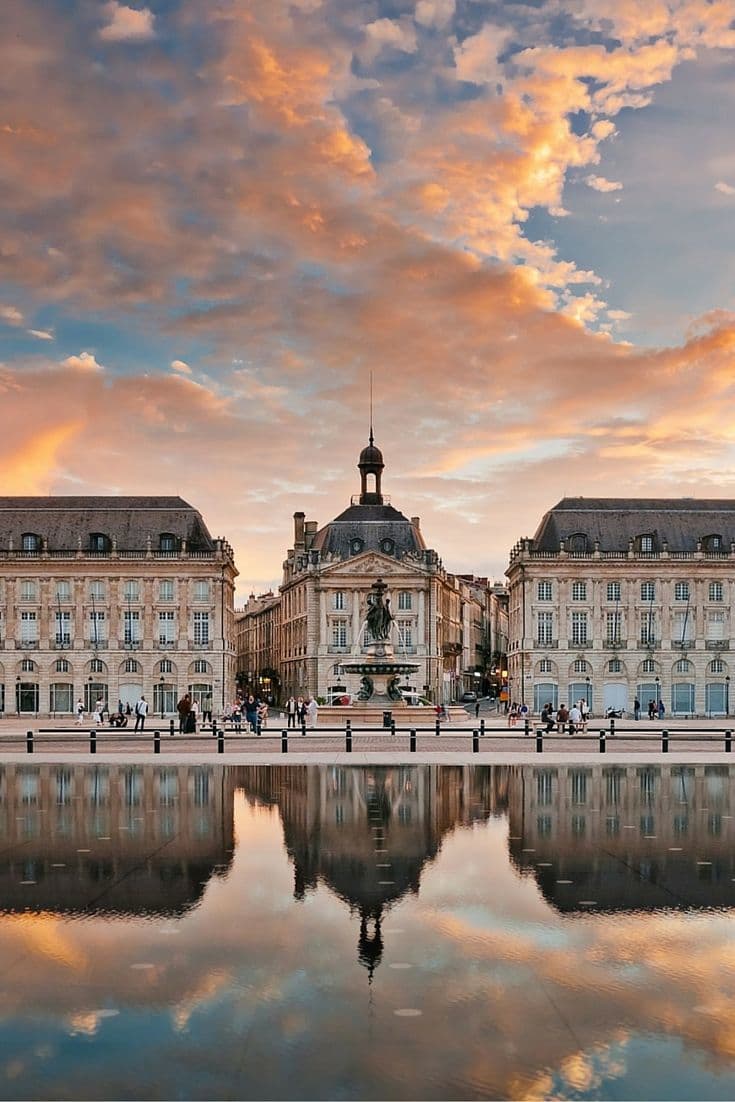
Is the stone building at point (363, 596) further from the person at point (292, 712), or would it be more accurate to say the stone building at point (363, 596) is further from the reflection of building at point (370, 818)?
the reflection of building at point (370, 818)

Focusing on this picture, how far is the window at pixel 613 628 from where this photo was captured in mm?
101625

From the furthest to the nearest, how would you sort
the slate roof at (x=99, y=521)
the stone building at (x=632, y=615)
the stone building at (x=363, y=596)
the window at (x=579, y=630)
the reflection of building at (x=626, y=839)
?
the stone building at (x=363, y=596) < the window at (x=579, y=630) < the slate roof at (x=99, y=521) < the stone building at (x=632, y=615) < the reflection of building at (x=626, y=839)

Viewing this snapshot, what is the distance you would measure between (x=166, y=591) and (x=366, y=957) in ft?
297

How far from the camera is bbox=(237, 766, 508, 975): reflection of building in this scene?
14.9 meters

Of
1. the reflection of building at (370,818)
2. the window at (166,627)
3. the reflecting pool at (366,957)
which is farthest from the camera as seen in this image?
the window at (166,627)

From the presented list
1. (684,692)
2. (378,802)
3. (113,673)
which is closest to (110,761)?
(378,802)

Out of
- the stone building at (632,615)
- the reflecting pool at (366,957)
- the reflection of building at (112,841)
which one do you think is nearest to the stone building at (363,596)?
the stone building at (632,615)

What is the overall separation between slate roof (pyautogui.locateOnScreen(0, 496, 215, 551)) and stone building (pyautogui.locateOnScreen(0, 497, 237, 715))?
17cm

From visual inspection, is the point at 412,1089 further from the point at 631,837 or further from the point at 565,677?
the point at 565,677

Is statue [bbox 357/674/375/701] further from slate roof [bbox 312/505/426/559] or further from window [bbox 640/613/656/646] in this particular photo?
slate roof [bbox 312/505/426/559]

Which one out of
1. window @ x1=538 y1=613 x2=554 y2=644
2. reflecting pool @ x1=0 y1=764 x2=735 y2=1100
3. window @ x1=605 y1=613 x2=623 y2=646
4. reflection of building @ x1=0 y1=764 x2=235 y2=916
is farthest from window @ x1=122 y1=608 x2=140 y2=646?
reflecting pool @ x1=0 y1=764 x2=735 y2=1100

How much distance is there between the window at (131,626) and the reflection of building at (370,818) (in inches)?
2632

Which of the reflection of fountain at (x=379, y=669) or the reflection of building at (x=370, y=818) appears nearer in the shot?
the reflection of building at (x=370, y=818)

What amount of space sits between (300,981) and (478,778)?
21016 millimetres
